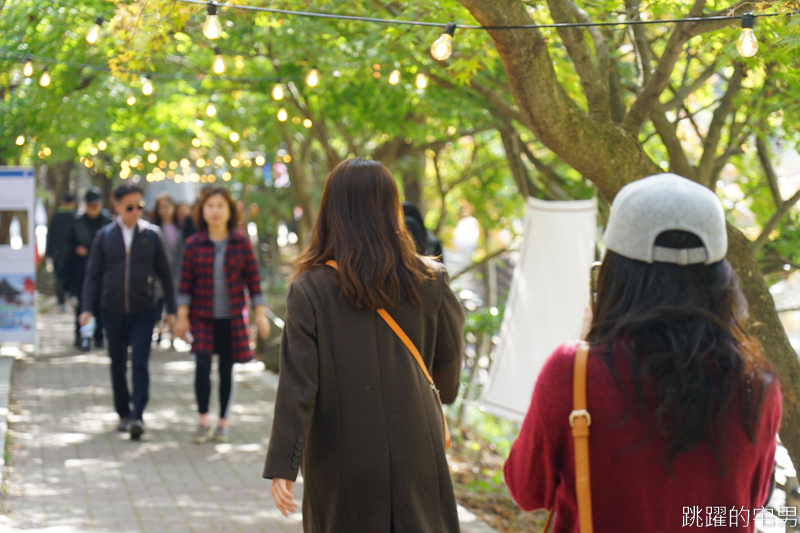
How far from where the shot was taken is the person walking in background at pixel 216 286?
5.95m

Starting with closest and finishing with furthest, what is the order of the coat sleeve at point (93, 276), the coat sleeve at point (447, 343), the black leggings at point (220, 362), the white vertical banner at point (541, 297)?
1. the coat sleeve at point (447, 343)
2. the white vertical banner at point (541, 297)
3. the black leggings at point (220, 362)
4. the coat sleeve at point (93, 276)

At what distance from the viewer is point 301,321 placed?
105 inches

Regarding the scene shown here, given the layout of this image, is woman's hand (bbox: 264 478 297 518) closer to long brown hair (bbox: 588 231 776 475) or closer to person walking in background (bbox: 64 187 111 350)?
long brown hair (bbox: 588 231 776 475)

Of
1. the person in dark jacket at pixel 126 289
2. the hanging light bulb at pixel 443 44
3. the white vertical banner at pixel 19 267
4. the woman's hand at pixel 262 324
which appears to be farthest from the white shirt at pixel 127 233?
the white vertical banner at pixel 19 267

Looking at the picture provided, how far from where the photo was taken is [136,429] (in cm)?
620

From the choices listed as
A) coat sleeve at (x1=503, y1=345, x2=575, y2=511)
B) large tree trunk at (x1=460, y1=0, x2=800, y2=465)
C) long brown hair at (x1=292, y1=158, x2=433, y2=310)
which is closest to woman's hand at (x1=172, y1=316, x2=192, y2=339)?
large tree trunk at (x1=460, y1=0, x2=800, y2=465)

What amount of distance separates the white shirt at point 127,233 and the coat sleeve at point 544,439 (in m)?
5.09

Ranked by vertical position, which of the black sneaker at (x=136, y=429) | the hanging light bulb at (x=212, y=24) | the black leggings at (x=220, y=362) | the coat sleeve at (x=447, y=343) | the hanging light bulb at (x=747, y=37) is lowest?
the black sneaker at (x=136, y=429)

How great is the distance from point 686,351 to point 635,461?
0.84 feet

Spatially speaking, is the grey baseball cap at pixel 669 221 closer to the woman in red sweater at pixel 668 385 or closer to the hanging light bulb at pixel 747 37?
the woman in red sweater at pixel 668 385

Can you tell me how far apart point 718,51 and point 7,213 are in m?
7.74

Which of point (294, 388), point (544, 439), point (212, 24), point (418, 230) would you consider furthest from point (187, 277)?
point (544, 439)

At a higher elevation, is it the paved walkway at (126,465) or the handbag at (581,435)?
the handbag at (581,435)

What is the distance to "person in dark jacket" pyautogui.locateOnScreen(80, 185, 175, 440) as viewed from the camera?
20.0 feet
